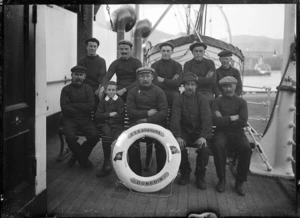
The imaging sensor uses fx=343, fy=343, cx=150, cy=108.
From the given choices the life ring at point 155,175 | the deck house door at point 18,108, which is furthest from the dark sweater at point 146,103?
the deck house door at point 18,108

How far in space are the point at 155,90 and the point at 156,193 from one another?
53.9 inches

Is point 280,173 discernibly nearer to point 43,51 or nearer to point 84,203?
point 84,203

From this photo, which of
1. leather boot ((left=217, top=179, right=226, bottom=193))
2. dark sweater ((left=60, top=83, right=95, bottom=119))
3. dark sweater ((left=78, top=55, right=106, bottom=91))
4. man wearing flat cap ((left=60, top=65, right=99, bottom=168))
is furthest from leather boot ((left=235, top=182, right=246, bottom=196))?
dark sweater ((left=78, top=55, right=106, bottom=91))

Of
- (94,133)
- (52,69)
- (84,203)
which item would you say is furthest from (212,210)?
(52,69)

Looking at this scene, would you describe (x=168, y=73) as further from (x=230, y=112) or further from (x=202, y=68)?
(x=230, y=112)

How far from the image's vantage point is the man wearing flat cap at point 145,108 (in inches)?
174

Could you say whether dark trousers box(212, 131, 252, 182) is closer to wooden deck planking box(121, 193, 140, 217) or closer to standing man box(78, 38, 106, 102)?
wooden deck planking box(121, 193, 140, 217)

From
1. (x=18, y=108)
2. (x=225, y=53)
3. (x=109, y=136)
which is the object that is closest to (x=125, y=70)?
(x=109, y=136)

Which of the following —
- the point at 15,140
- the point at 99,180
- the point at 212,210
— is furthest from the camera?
the point at 99,180

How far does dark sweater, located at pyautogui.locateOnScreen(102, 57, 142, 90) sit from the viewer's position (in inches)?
208

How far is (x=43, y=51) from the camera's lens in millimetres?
3197

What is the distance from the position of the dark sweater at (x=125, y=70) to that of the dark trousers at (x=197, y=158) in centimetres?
133

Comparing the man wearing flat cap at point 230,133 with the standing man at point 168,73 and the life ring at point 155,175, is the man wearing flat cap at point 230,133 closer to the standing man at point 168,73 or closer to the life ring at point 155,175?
the life ring at point 155,175

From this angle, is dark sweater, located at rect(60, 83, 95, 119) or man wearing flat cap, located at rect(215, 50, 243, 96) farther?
man wearing flat cap, located at rect(215, 50, 243, 96)
